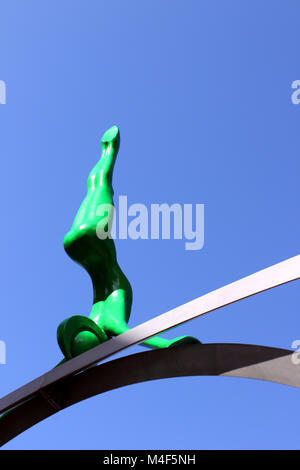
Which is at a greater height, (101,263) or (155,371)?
(101,263)

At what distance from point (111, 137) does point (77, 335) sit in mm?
4695

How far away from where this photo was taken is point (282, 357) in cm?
789

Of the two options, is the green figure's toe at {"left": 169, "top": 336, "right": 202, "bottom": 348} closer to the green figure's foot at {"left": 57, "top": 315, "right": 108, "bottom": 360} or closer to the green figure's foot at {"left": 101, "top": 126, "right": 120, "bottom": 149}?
the green figure's foot at {"left": 57, "top": 315, "right": 108, "bottom": 360}

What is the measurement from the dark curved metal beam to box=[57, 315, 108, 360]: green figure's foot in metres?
0.39

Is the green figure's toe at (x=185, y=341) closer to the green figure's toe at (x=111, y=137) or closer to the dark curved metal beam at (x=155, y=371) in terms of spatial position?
the dark curved metal beam at (x=155, y=371)

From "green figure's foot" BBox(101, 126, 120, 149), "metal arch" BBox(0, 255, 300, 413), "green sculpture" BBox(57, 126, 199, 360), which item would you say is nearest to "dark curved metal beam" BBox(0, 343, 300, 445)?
"metal arch" BBox(0, 255, 300, 413)

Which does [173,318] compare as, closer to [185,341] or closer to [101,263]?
[185,341]

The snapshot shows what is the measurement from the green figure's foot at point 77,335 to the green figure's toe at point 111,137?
4.05m

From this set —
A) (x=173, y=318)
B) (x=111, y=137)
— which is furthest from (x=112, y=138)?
(x=173, y=318)

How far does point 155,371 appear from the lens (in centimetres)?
887

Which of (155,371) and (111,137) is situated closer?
(155,371)

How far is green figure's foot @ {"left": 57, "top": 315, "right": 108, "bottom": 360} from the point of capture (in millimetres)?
9469
